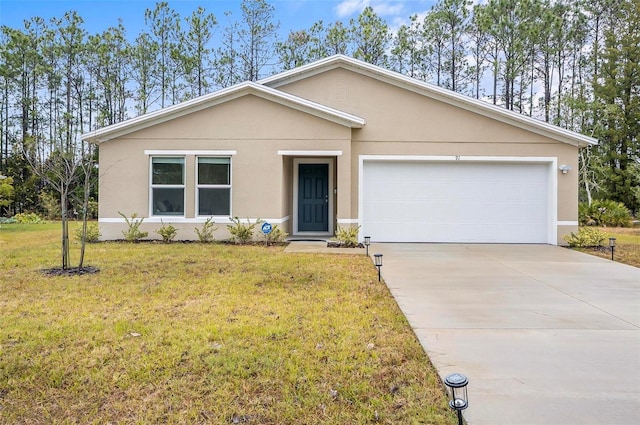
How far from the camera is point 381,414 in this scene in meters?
2.71

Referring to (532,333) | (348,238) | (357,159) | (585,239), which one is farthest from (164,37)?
(532,333)

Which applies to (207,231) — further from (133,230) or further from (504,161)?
(504,161)

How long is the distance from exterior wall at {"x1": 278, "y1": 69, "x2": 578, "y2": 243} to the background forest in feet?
47.6

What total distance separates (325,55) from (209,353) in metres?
24.8

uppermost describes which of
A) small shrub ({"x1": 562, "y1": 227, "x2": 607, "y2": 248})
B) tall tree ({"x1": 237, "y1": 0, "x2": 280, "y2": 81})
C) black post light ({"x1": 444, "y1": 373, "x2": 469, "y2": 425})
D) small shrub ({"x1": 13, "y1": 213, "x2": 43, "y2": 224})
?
tall tree ({"x1": 237, "y1": 0, "x2": 280, "y2": 81})

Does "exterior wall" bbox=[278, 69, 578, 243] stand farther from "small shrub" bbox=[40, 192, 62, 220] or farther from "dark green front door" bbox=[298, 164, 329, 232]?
"small shrub" bbox=[40, 192, 62, 220]

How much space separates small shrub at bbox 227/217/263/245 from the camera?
10.9m

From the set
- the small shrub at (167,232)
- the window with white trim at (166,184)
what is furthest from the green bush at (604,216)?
the small shrub at (167,232)

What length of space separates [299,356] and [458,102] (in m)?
10.2

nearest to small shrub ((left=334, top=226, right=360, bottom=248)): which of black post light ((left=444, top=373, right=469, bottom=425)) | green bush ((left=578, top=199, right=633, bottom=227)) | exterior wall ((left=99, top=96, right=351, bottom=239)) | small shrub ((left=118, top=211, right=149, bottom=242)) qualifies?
exterior wall ((left=99, top=96, right=351, bottom=239))

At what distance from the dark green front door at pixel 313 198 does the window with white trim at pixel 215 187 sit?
262cm

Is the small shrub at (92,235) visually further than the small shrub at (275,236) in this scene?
Yes

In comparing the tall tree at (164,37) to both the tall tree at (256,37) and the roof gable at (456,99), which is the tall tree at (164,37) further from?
the roof gable at (456,99)

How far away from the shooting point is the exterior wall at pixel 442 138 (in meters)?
11.7
